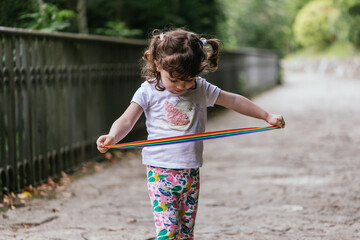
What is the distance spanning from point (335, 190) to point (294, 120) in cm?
660

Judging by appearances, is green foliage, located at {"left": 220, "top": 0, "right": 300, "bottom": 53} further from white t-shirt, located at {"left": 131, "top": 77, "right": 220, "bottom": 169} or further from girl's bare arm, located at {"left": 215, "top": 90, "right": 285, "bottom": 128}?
A: white t-shirt, located at {"left": 131, "top": 77, "right": 220, "bottom": 169}

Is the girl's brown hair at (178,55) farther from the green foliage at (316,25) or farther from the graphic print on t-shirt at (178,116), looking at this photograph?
the green foliage at (316,25)

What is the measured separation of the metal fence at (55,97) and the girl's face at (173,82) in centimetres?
235

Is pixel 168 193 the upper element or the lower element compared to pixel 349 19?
lower

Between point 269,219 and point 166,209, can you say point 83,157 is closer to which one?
point 269,219

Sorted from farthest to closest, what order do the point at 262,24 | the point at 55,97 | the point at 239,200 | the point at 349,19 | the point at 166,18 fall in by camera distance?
the point at 262,24 < the point at 349,19 < the point at 166,18 < the point at 55,97 < the point at 239,200

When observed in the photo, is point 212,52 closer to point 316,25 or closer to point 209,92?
point 209,92

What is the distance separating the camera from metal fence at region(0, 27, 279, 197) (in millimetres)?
4930

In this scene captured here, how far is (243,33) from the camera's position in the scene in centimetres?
3356

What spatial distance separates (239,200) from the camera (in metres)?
5.12

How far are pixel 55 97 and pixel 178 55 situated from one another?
11.1ft

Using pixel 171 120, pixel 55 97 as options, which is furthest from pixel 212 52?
pixel 55 97

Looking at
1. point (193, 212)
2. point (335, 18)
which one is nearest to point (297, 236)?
point (193, 212)

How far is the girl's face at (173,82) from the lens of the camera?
9.32 ft
